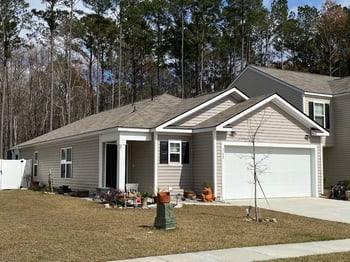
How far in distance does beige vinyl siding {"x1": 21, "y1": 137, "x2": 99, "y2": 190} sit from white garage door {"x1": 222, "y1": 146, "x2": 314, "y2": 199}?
596 cm

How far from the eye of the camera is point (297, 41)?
162ft

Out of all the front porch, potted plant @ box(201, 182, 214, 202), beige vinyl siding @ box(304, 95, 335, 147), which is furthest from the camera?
beige vinyl siding @ box(304, 95, 335, 147)

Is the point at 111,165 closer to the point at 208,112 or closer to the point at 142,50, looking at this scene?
the point at 208,112

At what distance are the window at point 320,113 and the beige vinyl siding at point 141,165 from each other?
10707mm

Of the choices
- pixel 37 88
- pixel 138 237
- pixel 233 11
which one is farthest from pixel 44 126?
pixel 138 237

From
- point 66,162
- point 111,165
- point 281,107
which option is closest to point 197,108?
point 281,107

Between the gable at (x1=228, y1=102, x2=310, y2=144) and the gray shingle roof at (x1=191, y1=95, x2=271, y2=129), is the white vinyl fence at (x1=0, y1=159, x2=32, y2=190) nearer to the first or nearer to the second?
the gray shingle roof at (x1=191, y1=95, x2=271, y2=129)

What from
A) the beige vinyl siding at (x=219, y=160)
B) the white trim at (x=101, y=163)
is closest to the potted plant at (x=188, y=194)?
the beige vinyl siding at (x=219, y=160)

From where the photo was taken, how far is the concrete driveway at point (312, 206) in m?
15.0

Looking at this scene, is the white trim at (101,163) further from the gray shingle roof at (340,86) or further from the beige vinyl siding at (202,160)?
the gray shingle roof at (340,86)

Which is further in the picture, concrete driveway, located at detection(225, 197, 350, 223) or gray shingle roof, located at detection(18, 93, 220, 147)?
gray shingle roof, located at detection(18, 93, 220, 147)

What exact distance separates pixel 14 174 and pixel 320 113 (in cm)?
1843

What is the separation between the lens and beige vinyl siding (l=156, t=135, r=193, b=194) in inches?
749

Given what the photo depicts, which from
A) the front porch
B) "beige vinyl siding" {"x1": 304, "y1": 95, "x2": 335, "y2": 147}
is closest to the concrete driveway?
the front porch
